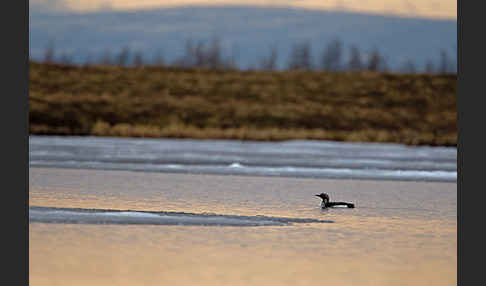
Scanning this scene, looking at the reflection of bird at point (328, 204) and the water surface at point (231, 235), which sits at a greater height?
the reflection of bird at point (328, 204)

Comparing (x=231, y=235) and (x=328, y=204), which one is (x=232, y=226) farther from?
(x=328, y=204)

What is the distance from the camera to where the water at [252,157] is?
2297 cm

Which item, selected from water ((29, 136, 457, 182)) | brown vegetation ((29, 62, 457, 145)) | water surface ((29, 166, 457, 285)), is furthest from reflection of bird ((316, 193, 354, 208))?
brown vegetation ((29, 62, 457, 145))

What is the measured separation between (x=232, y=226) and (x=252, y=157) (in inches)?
577

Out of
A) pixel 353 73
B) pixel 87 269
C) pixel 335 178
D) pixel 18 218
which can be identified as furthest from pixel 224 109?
pixel 87 269

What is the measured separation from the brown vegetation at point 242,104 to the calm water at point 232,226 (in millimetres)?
13804

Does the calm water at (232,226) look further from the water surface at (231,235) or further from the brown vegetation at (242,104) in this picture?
the brown vegetation at (242,104)

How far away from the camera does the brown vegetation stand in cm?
3834

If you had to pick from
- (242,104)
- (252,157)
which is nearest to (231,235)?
(252,157)

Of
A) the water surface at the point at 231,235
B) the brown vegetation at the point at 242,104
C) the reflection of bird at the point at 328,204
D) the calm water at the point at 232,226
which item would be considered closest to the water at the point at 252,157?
the calm water at the point at 232,226

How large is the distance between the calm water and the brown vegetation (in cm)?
1380

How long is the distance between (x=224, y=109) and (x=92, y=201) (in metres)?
31.9

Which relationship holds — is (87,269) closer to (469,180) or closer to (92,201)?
(92,201)

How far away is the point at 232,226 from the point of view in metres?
12.4
